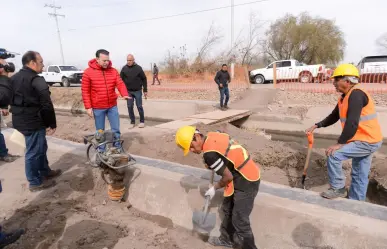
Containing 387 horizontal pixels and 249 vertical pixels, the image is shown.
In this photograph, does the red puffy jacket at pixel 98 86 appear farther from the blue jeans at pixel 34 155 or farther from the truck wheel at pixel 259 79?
the truck wheel at pixel 259 79

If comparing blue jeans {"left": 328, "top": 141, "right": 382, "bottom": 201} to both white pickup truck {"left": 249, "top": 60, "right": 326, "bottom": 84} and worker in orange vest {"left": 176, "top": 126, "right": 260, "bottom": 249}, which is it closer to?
worker in orange vest {"left": 176, "top": 126, "right": 260, "bottom": 249}

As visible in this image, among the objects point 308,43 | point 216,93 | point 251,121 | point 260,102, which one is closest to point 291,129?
point 251,121

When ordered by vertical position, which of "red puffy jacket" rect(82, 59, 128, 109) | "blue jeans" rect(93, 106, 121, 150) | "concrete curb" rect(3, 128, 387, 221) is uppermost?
"red puffy jacket" rect(82, 59, 128, 109)

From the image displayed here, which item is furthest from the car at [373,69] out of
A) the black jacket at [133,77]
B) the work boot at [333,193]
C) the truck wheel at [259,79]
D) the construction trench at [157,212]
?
the work boot at [333,193]

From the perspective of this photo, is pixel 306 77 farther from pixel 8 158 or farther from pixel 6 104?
pixel 6 104

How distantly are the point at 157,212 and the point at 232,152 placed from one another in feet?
5.15

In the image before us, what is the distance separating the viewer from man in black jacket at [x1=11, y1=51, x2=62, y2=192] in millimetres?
3490

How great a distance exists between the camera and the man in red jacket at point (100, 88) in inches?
176

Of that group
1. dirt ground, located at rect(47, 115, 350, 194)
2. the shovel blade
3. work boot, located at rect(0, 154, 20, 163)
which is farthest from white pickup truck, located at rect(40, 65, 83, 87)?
the shovel blade

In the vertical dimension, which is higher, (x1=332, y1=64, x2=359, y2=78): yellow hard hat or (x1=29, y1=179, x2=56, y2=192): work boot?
(x1=332, y1=64, x2=359, y2=78): yellow hard hat

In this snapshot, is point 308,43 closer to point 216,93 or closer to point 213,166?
point 216,93

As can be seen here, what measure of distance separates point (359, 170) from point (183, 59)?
25941 millimetres

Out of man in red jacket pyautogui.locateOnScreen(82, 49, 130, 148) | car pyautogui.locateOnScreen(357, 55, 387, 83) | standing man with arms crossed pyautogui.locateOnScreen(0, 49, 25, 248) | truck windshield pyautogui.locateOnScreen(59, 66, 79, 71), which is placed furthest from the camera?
truck windshield pyautogui.locateOnScreen(59, 66, 79, 71)

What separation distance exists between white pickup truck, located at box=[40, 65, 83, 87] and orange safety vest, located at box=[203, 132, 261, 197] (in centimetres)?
2195
